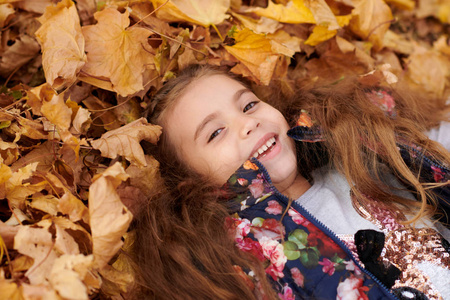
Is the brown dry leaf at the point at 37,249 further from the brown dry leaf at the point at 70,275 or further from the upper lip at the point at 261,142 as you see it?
the upper lip at the point at 261,142

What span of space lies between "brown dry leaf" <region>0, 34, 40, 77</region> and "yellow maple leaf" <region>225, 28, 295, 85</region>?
2.66 ft

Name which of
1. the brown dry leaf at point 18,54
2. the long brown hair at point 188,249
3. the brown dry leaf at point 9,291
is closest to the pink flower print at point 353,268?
the long brown hair at point 188,249

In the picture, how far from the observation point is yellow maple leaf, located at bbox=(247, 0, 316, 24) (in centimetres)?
176

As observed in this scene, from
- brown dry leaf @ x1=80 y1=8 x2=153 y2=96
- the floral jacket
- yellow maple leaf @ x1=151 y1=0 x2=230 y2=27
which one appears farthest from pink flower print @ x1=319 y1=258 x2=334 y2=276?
Answer: yellow maple leaf @ x1=151 y1=0 x2=230 y2=27

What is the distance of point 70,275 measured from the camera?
97 centimetres

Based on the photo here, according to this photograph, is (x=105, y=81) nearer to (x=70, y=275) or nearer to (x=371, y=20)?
(x=70, y=275)

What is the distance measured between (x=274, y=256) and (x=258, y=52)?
856mm

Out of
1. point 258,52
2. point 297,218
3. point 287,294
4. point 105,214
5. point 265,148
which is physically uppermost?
point 258,52

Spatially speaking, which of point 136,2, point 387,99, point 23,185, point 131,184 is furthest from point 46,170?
point 387,99

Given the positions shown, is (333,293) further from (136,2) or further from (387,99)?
(136,2)

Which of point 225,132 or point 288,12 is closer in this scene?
point 225,132

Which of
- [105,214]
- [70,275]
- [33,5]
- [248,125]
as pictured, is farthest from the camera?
[33,5]

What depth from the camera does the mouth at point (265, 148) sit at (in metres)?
1.51

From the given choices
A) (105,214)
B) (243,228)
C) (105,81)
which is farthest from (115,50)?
(243,228)
